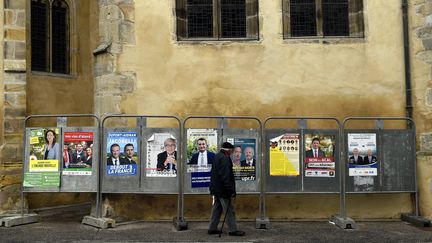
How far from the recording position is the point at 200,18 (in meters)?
10.2

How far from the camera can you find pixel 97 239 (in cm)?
792

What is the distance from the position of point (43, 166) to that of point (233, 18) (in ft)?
15.7

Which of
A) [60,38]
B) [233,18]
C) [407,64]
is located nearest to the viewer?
[407,64]

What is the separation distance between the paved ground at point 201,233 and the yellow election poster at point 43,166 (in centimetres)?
106

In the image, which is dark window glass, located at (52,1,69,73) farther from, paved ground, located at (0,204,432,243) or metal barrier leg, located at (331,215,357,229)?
metal barrier leg, located at (331,215,357,229)

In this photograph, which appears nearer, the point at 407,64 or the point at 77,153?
the point at 77,153

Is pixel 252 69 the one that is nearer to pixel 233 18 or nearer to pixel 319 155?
pixel 233 18

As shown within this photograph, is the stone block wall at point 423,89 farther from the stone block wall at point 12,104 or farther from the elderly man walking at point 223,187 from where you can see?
the stone block wall at point 12,104

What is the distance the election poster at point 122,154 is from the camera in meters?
8.86

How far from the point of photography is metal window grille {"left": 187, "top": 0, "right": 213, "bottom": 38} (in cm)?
1016

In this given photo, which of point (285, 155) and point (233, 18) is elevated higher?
point (233, 18)

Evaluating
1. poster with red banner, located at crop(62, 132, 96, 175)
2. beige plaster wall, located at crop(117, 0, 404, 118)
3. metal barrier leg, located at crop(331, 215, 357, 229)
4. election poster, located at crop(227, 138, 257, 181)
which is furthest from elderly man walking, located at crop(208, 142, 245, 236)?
poster with red banner, located at crop(62, 132, 96, 175)

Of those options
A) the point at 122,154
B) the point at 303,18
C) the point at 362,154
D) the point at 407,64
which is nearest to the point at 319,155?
the point at 362,154

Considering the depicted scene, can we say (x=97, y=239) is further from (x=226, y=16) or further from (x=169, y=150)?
(x=226, y=16)
